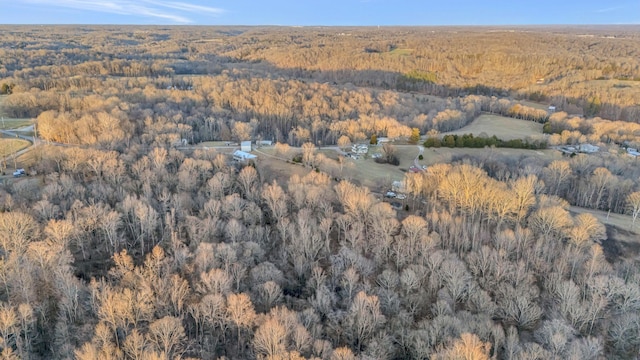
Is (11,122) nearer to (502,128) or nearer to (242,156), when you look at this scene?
(242,156)

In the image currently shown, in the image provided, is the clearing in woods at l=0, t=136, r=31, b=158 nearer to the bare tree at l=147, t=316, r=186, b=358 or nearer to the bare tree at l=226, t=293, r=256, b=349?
the bare tree at l=147, t=316, r=186, b=358

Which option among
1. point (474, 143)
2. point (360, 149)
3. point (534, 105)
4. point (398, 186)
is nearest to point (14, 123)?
point (360, 149)

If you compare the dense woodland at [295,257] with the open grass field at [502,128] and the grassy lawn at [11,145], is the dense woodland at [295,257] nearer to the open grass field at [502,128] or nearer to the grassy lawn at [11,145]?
the grassy lawn at [11,145]

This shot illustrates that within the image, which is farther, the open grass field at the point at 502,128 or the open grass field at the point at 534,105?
the open grass field at the point at 534,105

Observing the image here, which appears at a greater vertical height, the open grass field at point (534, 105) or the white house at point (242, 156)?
the open grass field at point (534, 105)

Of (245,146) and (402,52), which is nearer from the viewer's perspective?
(245,146)

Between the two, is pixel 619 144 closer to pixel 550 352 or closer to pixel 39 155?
pixel 550 352

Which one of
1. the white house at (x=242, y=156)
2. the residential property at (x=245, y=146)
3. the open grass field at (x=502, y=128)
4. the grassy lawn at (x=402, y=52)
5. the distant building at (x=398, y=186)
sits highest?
the grassy lawn at (x=402, y=52)

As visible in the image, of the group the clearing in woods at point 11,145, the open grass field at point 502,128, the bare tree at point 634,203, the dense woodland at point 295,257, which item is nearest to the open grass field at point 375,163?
the dense woodland at point 295,257
